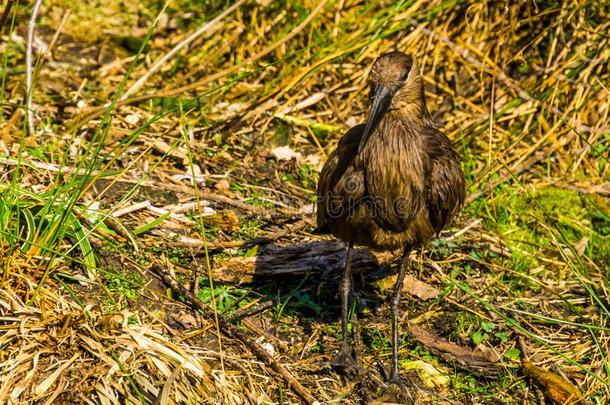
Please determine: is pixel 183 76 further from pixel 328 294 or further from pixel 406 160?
pixel 406 160

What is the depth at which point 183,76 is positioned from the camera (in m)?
6.73

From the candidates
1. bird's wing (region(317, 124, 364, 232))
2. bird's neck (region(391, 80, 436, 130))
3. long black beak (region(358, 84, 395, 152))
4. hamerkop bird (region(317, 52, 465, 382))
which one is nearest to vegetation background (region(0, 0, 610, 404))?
hamerkop bird (region(317, 52, 465, 382))

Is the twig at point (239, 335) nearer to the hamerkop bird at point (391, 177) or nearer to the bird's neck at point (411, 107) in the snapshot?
the hamerkop bird at point (391, 177)

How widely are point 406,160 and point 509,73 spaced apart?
3056 mm

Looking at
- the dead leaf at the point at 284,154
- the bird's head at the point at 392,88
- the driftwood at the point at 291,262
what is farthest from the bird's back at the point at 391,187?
the dead leaf at the point at 284,154

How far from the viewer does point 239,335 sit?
4.17 metres

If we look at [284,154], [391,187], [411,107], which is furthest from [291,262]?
[284,154]

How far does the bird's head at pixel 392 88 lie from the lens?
405cm

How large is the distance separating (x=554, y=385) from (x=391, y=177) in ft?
4.50

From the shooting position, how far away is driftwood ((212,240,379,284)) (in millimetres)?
4750

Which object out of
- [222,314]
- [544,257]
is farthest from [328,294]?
[544,257]

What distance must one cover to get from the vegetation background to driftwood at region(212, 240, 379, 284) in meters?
0.02

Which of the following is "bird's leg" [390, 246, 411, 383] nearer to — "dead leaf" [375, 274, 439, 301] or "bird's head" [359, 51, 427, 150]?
"dead leaf" [375, 274, 439, 301]

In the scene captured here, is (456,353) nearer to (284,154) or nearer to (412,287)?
(412,287)
